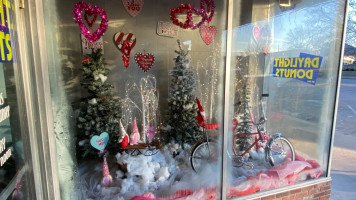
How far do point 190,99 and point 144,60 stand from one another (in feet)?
A: 4.13

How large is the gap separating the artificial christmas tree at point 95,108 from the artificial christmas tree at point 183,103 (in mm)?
971

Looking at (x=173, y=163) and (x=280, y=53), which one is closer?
(x=173, y=163)

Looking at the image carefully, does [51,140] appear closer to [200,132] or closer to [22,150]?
[22,150]

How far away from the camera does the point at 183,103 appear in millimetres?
3391

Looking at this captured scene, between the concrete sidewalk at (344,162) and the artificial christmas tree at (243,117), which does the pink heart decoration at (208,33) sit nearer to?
the artificial christmas tree at (243,117)

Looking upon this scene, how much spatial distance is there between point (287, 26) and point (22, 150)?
156 inches

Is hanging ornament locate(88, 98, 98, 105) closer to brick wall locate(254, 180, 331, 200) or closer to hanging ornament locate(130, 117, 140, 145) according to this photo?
hanging ornament locate(130, 117, 140, 145)

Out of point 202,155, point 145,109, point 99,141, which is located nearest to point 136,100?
point 145,109

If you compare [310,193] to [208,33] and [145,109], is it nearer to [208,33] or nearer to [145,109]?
[145,109]

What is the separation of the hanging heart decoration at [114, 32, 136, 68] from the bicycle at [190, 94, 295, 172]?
1.73 meters

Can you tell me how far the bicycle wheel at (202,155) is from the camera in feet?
9.11

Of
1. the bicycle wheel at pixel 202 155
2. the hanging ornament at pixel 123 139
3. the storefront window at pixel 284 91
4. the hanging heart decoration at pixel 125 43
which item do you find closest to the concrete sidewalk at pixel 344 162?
the storefront window at pixel 284 91

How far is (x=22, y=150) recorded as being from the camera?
1.68 metres

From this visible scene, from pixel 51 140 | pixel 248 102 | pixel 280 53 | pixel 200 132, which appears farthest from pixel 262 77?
pixel 51 140
